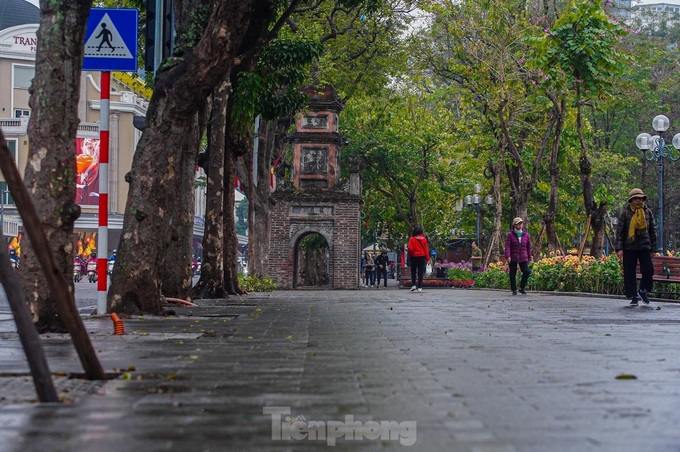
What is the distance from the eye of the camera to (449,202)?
202 ft

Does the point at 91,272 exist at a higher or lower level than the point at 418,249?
lower

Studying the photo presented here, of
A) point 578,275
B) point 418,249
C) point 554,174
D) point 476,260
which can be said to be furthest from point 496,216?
point 476,260

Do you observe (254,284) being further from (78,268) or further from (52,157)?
(78,268)

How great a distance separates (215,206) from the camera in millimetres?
21922

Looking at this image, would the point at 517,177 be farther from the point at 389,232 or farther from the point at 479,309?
the point at 479,309

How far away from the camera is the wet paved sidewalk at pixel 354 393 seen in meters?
4.64

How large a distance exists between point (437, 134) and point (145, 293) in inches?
1534

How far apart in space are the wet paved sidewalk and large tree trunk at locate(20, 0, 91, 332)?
2.18 feet

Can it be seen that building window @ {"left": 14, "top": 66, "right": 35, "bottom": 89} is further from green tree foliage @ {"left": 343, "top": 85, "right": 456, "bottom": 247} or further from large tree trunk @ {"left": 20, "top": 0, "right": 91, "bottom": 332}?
large tree trunk @ {"left": 20, "top": 0, "right": 91, "bottom": 332}

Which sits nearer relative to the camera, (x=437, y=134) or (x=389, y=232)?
(x=437, y=134)

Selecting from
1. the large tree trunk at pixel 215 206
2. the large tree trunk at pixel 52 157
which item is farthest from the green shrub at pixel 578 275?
the large tree trunk at pixel 52 157

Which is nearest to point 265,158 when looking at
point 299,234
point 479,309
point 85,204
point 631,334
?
point 299,234

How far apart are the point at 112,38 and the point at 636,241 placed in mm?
9088

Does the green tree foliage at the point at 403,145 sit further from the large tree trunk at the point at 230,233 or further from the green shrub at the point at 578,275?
the large tree trunk at the point at 230,233
